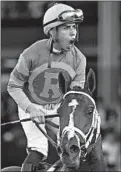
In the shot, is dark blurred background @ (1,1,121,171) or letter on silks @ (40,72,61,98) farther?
dark blurred background @ (1,1,121,171)

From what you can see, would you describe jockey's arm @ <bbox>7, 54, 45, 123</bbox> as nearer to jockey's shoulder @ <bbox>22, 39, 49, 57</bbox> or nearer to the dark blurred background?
jockey's shoulder @ <bbox>22, 39, 49, 57</bbox>

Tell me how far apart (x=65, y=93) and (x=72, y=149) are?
0.13 m

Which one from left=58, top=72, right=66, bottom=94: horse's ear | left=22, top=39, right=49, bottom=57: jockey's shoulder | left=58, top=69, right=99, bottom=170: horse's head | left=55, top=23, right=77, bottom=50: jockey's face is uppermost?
left=55, top=23, right=77, bottom=50: jockey's face

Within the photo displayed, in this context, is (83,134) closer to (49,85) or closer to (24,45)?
(49,85)

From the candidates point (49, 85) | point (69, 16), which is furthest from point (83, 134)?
point (69, 16)

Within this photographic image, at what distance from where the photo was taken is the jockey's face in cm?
98

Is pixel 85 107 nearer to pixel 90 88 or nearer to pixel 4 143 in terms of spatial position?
pixel 90 88

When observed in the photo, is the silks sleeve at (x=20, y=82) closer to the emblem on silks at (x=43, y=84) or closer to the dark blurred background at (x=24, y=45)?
the emblem on silks at (x=43, y=84)

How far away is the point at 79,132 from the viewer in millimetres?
1017

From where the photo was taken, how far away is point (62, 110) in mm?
1033

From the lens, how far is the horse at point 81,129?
0.98 m

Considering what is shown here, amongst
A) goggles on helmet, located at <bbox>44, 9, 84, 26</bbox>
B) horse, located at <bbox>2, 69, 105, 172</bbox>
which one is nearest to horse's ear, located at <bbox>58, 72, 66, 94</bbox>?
horse, located at <bbox>2, 69, 105, 172</bbox>

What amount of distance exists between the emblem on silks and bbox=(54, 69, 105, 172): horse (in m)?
0.02

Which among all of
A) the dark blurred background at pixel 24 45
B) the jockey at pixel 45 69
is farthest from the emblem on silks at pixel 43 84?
the dark blurred background at pixel 24 45
